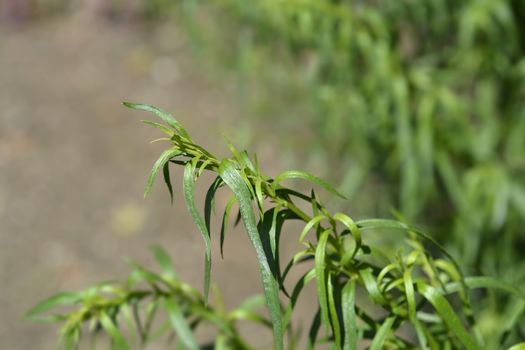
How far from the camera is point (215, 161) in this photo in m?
1.08

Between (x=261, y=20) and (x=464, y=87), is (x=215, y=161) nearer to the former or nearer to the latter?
(x=261, y=20)

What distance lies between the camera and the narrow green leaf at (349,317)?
1127 mm

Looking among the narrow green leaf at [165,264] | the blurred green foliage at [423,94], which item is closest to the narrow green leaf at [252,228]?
the narrow green leaf at [165,264]

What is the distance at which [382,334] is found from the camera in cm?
119

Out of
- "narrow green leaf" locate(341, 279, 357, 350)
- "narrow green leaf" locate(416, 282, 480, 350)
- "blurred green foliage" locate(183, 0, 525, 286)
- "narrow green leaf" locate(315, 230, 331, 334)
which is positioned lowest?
"narrow green leaf" locate(416, 282, 480, 350)

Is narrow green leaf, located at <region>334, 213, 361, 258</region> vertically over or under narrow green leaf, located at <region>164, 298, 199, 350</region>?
over

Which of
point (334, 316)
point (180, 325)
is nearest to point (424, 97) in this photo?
point (180, 325)

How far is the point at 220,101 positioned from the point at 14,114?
3.81 ft

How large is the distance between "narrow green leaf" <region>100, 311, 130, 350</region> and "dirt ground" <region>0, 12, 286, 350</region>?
7.40 feet

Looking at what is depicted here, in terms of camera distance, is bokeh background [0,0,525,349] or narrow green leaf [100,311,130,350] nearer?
narrow green leaf [100,311,130,350]

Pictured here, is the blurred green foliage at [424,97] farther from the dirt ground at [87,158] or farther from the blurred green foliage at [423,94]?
the dirt ground at [87,158]

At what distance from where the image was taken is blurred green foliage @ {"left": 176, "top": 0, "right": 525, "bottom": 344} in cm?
259

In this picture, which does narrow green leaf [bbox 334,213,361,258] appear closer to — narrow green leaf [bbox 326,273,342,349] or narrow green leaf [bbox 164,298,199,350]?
narrow green leaf [bbox 326,273,342,349]

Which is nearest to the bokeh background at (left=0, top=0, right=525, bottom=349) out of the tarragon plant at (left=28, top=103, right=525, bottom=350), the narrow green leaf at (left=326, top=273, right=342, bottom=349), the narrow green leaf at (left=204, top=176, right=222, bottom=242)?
the tarragon plant at (left=28, top=103, right=525, bottom=350)
